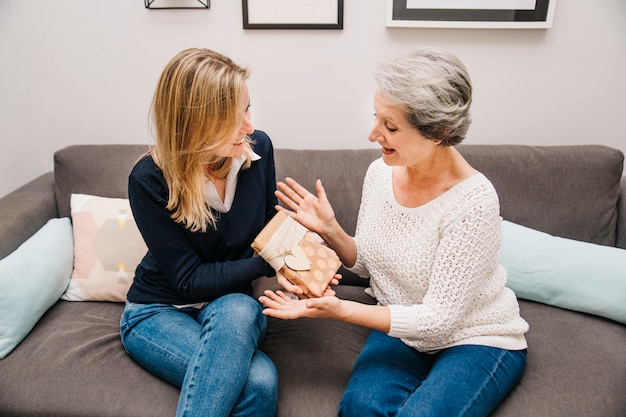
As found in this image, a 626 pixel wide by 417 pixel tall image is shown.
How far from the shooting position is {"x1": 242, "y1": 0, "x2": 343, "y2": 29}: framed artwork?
5.96 feet

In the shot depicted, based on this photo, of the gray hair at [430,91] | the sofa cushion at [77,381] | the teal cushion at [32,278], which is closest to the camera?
the gray hair at [430,91]

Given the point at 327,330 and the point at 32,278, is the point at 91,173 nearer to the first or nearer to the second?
the point at 32,278

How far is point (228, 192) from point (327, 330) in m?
0.52

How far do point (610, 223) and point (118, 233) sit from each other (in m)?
1.71

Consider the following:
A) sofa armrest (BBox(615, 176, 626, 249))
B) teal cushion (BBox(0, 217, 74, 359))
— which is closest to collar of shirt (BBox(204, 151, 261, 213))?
teal cushion (BBox(0, 217, 74, 359))

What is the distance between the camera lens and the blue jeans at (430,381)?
112cm

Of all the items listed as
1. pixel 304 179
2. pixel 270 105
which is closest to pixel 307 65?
pixel 270 105

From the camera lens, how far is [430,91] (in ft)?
3.65

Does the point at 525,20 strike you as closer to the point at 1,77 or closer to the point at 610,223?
the point at 610,223

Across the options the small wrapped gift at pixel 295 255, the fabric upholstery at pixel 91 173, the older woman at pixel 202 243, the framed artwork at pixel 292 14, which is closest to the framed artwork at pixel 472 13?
the framed artwork at pixel 292 14

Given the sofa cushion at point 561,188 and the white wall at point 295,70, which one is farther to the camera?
the white wall at point 295,70

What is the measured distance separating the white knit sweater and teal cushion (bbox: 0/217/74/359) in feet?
3.17

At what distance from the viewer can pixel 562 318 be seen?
152 cm

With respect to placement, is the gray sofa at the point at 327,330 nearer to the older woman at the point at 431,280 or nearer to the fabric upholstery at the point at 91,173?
the fabric upholstery at the point at 91,173
